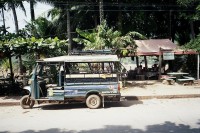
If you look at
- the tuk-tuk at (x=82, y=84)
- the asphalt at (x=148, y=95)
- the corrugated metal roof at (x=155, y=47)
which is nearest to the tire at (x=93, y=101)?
the tuk-tuk at (x=82, y=84)

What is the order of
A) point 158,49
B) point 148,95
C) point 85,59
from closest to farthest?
point 85,59 → point 148,95 → point 158,49

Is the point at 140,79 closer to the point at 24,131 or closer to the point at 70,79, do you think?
the point at 70,79

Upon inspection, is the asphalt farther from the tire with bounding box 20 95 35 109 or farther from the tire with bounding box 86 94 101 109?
the tire with bounding box 86 94 101 109

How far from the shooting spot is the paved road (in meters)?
8.20

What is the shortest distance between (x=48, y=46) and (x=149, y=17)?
18.4m

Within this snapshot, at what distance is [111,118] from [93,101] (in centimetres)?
198

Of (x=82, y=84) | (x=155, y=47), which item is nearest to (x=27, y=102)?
(x=82, y=84)

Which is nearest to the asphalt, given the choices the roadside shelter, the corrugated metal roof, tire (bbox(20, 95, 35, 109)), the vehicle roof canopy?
tire (bbox(20, 95, 35, 109))

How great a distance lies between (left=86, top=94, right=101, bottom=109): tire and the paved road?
0.24 meters

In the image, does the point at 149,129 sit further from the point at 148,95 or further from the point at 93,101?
the point at 148,95

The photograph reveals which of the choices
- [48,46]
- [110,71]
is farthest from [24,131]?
[48,46]

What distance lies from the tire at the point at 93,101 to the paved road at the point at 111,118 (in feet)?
0.78

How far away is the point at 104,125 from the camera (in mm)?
8578

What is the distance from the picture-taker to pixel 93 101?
37.1 ft
